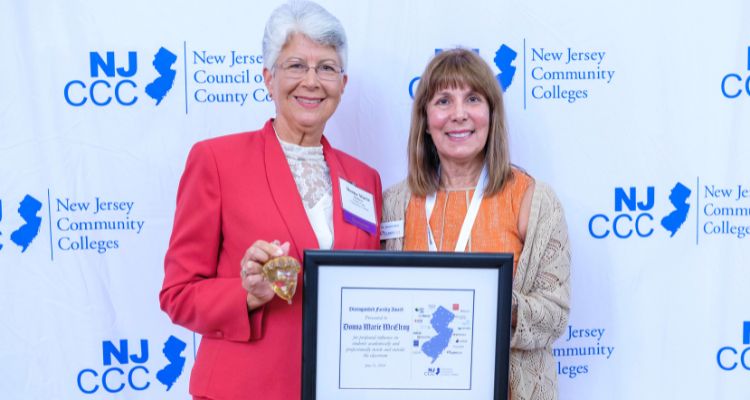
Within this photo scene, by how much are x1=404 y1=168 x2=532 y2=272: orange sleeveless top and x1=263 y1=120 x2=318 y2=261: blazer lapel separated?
0.36 metres

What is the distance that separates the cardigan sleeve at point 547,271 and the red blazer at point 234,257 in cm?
51

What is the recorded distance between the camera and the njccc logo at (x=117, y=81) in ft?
6.51

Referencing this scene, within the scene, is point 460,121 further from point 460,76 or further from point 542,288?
point 542,288

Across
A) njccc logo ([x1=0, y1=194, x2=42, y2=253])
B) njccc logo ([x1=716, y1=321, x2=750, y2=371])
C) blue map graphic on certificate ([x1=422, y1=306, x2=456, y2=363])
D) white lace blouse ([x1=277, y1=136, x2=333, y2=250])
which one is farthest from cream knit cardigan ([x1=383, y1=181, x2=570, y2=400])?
njccc logo ([x1=0, y1=194, x2=42, y2=253])

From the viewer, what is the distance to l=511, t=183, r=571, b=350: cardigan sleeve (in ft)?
4.92

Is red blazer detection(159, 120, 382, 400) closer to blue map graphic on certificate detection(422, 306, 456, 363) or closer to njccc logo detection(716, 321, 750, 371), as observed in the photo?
blue map graphic on certificate detection(422, 306, 456, 363)

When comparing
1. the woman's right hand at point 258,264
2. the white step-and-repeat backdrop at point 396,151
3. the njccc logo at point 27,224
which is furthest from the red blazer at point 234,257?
the njccc logo at point 27,224

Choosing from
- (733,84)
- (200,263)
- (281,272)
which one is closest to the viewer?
(281,272)

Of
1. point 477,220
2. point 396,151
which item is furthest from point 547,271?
point 396,151

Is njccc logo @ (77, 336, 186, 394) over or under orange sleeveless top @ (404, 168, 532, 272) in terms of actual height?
under

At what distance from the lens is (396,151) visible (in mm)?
2100

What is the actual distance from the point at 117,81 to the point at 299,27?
839mm

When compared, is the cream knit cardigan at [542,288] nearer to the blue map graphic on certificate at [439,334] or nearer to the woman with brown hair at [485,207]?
the woman with brown hair at [485,207]

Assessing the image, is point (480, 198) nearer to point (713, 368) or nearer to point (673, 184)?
point (673, 184)
